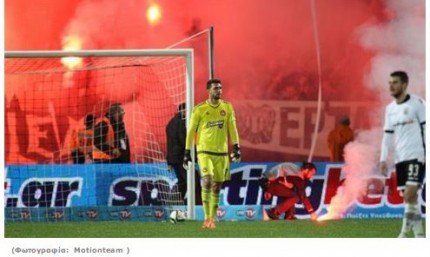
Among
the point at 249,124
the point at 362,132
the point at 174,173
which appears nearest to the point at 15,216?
the point at 174,173

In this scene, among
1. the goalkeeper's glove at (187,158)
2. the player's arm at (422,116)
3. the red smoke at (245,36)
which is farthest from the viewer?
the red smoke at (245,36)

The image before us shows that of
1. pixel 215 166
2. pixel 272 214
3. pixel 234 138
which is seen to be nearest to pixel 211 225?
pixel 215 166

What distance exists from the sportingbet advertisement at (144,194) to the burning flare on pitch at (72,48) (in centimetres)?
95

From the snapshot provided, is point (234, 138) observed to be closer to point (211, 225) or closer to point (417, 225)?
point (211, 225)

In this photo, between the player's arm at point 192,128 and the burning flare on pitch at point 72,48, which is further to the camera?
the burning flare on pitch at point 72,48

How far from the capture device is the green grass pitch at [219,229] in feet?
33.4

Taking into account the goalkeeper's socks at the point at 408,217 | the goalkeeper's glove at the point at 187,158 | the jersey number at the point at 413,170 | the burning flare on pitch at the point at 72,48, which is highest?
the burning flare on pitch at the point at 72,48

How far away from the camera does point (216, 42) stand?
1178 centimetres

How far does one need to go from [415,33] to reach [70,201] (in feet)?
10.2

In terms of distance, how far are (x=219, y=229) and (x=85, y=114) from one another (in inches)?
74.5

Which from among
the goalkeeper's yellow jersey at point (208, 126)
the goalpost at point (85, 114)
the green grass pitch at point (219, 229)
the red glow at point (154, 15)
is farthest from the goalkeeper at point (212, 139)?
the red glow at point (154, 15)

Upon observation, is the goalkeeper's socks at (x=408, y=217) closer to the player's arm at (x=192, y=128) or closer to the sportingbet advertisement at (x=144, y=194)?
the sportingbet advertisement at (x=144, y=194)

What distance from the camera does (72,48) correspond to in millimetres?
11742

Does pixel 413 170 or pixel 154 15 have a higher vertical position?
pixel 154 15
